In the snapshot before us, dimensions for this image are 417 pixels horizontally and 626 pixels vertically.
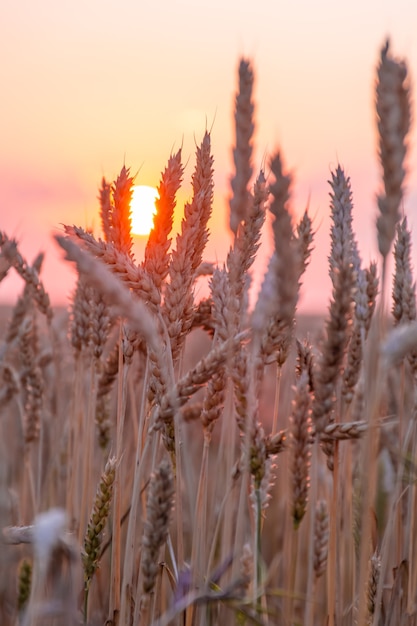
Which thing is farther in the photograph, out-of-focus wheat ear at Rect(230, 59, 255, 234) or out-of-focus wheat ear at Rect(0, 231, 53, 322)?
out-of-focus wheat ear at Rect(0, 231, 53, 322)

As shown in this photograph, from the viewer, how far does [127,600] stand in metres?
1.79

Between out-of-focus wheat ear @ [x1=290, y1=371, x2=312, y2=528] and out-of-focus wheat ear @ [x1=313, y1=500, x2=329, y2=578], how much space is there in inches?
20.2

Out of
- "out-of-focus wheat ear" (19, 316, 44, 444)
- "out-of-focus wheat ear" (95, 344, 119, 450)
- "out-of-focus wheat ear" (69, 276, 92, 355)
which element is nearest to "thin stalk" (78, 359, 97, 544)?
"out-of-focus wheat ear" (95, 344, 119, 450)

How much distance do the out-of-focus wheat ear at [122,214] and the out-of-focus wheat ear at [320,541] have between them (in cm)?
84

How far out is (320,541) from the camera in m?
1.90

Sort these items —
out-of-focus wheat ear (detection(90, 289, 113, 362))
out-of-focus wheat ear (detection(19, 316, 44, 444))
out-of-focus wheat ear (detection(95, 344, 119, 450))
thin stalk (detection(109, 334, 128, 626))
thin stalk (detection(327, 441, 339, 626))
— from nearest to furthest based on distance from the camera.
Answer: thin stalk (detection(327, 441, 339, 626)) → thin stalk (detection(109, 334, 128, 626)) → out-of-focus wheat ear (detection(90, 289, 113, 362)) → out-of-focus wheat ear (detection(95, 344, 119, 450)) → out-of-focus wheat ear (detection(19, 316, 44, 444))

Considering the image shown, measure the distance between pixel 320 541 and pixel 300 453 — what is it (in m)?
0.62

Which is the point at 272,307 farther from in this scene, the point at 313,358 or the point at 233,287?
the point at 313,358

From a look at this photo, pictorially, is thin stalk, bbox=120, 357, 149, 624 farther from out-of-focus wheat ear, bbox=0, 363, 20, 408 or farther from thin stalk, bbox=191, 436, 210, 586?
out-of-focus wheat ear, bbox=0, 363, 20, 408

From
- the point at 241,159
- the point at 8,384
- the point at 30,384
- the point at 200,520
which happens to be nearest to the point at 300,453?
the point at 200,520

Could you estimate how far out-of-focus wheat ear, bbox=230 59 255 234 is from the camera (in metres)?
1.65

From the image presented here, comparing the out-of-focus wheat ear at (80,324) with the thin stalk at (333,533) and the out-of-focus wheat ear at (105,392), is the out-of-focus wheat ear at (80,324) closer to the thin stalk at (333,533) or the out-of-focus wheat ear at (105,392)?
the out-of-focus wheat ear at (105,392)

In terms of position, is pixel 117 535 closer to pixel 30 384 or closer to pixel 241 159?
pixel 241 159

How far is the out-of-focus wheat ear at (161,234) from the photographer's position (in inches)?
70.9
